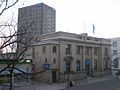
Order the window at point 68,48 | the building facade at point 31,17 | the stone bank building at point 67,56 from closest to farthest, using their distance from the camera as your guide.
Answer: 1. the building facade at point 31,17
2. the stone bank building at point 67,56
3. the window at point 68,48

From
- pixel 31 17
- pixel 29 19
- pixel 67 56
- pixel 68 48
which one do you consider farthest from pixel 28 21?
pixel 68 48

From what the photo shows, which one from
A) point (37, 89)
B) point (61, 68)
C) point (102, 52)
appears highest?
point (102, 52)

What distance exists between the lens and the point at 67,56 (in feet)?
173

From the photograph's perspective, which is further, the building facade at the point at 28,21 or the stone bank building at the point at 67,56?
the stone bank building at the point at 67,56

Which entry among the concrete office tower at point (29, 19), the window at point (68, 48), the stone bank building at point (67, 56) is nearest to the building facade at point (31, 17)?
the concrete office tower at point (29, 19)

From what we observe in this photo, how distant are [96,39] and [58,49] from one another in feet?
54.5

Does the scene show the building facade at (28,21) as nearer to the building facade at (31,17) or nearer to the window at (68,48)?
the building facade at (31,17)

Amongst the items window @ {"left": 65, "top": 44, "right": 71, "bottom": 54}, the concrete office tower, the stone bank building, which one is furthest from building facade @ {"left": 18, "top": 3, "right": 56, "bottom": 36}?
window @ {"left": 65, "top": 44, "right": 71, "bottom": 54}

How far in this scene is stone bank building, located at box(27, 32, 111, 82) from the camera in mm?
49562

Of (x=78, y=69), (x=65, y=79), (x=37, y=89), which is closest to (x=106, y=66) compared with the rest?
(x=78, y=69)

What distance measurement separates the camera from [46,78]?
4806cm

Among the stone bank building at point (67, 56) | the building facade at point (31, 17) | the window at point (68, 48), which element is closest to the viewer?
the building facade at point (31, 17)

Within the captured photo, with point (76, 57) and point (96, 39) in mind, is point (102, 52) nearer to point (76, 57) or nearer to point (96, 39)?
point (96, 39)

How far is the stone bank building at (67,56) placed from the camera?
4956 centimetres
